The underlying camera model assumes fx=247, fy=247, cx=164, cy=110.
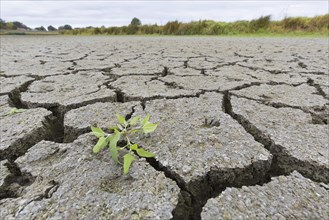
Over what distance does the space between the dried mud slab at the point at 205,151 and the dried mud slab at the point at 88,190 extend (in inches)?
3.2

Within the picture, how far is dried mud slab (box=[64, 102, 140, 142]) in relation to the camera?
1.04 meters

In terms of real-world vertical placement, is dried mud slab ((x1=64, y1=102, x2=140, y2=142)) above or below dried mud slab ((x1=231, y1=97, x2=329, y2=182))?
below

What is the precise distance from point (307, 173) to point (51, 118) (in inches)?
42.2

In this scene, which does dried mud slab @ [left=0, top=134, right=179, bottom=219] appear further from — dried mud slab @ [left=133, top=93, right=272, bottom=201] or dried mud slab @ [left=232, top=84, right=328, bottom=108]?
dried mud slab @ [left=232, top=84, right=328, bottom=108]

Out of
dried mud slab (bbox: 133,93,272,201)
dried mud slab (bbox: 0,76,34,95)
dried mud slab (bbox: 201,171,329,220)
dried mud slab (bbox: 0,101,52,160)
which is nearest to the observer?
dried mud slab (bbox: 201,171,329,220)

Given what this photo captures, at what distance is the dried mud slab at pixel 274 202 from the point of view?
23.0 inches

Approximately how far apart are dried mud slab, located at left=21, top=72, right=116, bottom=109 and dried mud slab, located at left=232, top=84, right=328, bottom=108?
0.84 metres

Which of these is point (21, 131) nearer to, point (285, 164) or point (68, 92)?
point (68, 92)

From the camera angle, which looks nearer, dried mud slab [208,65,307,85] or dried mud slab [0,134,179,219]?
dried mud slab [0,134,179,219]

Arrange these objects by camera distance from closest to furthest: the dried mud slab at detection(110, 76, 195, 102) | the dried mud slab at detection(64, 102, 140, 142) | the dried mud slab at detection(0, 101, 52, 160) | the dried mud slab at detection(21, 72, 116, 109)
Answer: the dried mud slab at detection(0, 101, 52, 160) → the dried mud slab at detection(64, 102, 140, 142) → the dried mud slab at detection(21, 72, 116, 109) → the dried mud slab at detection(110, 76, 195, 102)

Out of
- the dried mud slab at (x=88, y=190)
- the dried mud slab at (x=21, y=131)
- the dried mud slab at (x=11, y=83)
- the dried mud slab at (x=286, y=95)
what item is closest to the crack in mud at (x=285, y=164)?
the dried mud slab at (x=88, y=190)

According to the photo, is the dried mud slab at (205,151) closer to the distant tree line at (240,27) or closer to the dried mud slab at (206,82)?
the dried mud slab at (206,82)

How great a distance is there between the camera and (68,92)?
154cm

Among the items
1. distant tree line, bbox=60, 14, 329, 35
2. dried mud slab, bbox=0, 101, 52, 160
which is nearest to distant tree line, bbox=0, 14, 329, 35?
distant tree line, bbox=60, 14, 329, 35
